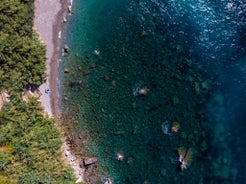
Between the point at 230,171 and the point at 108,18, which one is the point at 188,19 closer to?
the point at 108,18

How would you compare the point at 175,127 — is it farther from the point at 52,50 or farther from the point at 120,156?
the point at 52,50

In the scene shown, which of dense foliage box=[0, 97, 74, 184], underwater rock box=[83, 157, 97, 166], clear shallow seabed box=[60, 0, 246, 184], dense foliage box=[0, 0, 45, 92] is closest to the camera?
dense foliage box=[0, 0, 45, 92]

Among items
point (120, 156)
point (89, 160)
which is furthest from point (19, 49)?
point (120, 156)

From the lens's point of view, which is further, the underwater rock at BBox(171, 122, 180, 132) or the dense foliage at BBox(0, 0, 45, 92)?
the underwater rock at BBox(171, 122, 180, 132)

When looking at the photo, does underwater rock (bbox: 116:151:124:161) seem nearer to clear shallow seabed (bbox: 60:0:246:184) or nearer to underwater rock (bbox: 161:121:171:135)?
clear shallow seabed (bbox: 60:0:246:184)

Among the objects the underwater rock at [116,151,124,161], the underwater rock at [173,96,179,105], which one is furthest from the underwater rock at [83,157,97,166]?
the underwater rock at [173,96,179,105]

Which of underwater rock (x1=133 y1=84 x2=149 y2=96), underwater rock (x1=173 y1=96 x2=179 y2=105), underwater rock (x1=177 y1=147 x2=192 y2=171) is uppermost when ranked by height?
underwater rock (x1=133 y1=84 x2=149 y2=96)

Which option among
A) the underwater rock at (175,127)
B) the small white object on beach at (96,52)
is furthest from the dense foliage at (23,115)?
the underwater rock at (175,127)
